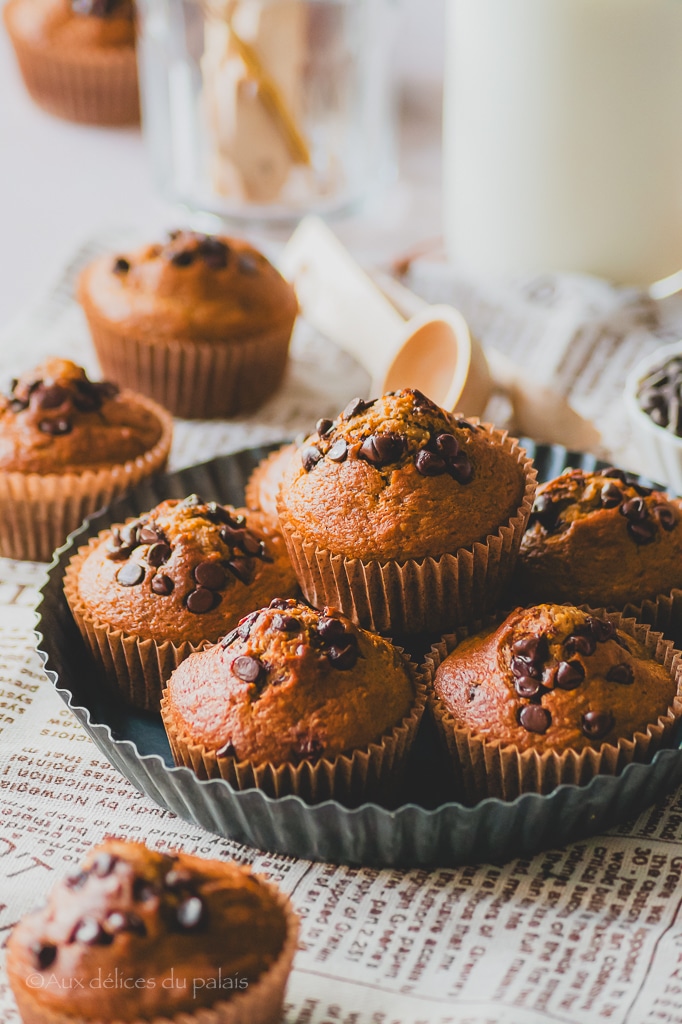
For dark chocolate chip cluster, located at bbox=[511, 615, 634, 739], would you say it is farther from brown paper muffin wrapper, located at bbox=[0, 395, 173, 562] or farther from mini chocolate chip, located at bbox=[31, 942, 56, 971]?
brown paper muffin wrapper, located at bbox=[0, 395, 173, 562]

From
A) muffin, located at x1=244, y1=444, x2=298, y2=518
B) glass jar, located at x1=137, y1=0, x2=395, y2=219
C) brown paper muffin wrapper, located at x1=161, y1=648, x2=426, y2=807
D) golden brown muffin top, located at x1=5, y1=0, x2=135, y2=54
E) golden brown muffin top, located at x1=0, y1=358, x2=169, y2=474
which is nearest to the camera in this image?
brown paper muffin wrapper, located at x1=161, y1=648, x2=426, y2=807

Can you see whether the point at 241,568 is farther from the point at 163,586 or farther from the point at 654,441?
the point at 654,441

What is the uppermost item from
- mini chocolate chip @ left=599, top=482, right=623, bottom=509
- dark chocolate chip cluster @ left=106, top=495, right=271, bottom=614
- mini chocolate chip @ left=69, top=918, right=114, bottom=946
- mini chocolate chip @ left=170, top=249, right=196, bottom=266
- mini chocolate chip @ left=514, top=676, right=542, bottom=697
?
mini chocolate chip @ left=69, top=918, right=114, bottom=946

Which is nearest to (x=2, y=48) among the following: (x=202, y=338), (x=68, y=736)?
(x=202, y=338)

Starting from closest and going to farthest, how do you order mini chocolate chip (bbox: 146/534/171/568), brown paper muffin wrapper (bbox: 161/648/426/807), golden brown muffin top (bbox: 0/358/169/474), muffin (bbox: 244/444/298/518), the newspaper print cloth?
the newspaper print cloth → brown paper muffin wrapper (bbox: 161/648/426/807) → mini chocolate chip (bbox: 146/534/171/568) → muffin (bbox: 244/444/298/518) → golden brown muffin top (bbox: 0/358/169/474)

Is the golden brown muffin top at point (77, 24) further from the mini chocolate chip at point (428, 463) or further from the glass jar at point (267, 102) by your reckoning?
the mini chocolate chip at point (428, 463)

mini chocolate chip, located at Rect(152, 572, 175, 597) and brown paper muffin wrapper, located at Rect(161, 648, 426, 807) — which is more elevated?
mini chocolate chip, located at Rect(152, 572, 175, 597)

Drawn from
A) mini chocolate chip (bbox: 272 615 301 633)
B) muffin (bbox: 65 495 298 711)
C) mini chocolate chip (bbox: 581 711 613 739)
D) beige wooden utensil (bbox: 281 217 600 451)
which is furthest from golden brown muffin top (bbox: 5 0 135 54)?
mini chocolate chip (bbox: 581 711 613 739)

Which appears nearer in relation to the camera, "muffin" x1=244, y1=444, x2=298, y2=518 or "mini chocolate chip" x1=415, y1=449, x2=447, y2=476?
"mini chocolate chip" x1=415, y1=449, x2=447, y2=476

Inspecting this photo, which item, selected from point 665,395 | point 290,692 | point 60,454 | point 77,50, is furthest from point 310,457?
point 77,50
